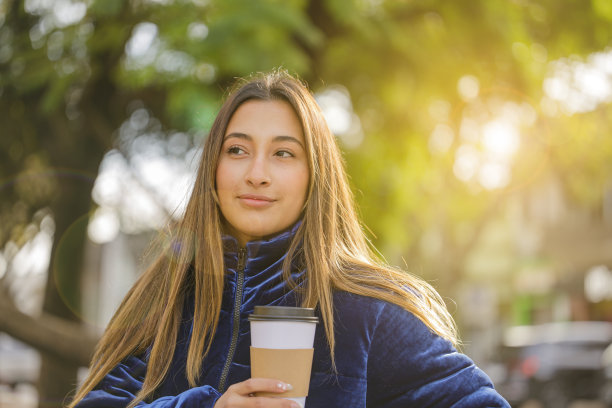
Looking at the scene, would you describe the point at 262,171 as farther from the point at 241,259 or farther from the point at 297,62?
the point at 297,62

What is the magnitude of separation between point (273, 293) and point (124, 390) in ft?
1.76

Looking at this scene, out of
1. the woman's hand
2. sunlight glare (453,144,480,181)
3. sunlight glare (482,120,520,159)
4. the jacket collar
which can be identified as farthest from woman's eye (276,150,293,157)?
sunlight glare (453,144,480,181)

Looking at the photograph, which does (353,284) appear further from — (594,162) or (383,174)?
(594,162)

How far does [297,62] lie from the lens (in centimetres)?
431

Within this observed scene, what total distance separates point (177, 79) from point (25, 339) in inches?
86.6

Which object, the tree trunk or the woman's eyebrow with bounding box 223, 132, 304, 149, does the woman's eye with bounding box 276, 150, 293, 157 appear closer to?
the woman's eyebrow with bounding box 223, 132, 304, 149

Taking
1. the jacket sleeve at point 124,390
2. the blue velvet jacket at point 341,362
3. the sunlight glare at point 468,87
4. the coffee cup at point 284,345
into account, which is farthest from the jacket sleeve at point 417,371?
the sunlight glare at point 468,87

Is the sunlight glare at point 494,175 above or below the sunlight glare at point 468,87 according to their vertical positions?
above

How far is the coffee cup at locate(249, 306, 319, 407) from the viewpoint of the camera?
1.70 metres

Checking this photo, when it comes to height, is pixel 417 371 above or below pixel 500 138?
below

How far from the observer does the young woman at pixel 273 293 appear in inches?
78.6

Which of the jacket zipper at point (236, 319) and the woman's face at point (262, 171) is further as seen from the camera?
the woman's face at point (262, 171)

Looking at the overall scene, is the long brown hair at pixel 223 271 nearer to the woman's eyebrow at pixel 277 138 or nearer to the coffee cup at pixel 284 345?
the woman's eyebrow at pixel 277 138

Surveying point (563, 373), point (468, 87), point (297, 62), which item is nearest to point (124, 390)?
point (297, 62)
